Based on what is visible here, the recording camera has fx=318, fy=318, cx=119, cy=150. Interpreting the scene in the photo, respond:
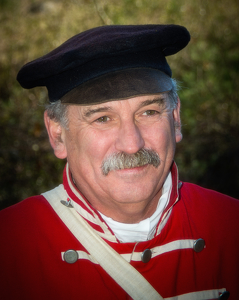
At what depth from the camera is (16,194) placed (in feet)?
15.1

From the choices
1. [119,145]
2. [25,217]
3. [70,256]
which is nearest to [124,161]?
[119,145]

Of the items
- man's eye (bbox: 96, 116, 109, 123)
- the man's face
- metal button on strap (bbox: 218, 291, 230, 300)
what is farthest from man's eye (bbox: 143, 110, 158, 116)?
metal button on strap (bbox: 218, 291, 230, 300)

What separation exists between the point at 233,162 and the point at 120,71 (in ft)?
11.9

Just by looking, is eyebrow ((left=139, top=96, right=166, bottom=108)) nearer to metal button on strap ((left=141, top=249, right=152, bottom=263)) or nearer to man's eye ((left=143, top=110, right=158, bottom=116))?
man's eye ((left=143, top=110, right=158, bottom=116))

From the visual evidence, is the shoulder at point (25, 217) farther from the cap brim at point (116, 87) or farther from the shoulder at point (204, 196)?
the shoulder at point (204, 196)

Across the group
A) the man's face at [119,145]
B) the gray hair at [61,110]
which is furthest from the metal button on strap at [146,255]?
the gray hair at [61,110]

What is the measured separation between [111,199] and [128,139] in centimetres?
39

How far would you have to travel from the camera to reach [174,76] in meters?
5.70

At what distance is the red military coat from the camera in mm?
1736

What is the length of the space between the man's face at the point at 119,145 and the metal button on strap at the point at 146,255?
23cm

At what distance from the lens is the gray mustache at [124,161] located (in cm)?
177

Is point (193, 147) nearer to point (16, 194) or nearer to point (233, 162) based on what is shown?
point (233, 162)

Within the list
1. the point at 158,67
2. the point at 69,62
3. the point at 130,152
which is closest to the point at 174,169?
the point at 130,152

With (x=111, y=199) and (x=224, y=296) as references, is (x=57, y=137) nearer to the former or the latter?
(x=111, y=199)
